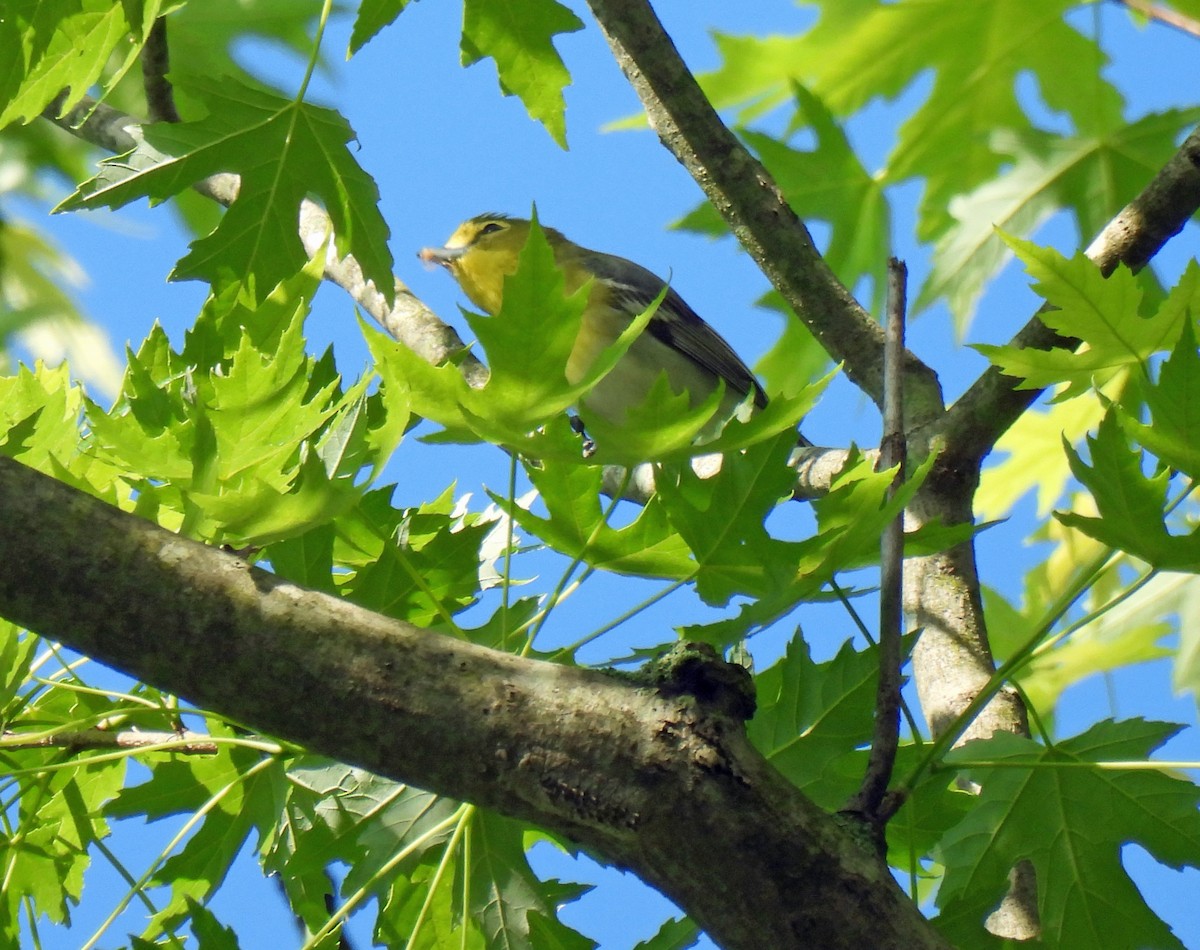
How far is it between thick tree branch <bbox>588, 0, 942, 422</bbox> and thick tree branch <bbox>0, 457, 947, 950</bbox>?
1671 mm

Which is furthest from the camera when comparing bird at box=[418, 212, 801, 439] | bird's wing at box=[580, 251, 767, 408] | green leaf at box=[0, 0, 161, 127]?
bird's wing at box=[580, 251, 767, 408]

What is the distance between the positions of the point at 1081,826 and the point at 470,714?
0.81 meters

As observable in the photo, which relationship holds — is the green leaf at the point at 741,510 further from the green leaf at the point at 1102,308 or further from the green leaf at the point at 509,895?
the green leaf at the point at 509,895

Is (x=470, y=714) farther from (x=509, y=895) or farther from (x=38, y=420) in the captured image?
(x=38, y=420)

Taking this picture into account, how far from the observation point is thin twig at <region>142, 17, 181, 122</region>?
314cm

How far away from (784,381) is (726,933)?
8.89 ft

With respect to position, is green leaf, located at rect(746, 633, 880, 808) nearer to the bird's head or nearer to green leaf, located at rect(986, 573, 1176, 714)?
green leaf, located at rect(986, 573, 1176, 714)

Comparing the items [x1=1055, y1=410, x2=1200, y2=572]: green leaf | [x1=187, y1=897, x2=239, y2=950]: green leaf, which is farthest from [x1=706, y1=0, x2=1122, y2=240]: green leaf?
[x1=187, y1=897, x2=239, y2=950]: green leaf

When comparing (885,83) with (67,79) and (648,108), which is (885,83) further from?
(67,79)

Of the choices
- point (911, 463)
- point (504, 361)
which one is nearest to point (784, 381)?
point (911, 463)

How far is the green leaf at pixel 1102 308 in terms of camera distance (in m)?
1.57

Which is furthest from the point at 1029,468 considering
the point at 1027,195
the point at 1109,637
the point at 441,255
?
the point at 441,255

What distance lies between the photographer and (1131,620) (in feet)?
13.9

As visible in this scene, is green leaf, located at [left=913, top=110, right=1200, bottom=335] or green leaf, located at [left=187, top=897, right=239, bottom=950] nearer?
green leaf, located at [left=187, top=897, right=239, bottom=950]
